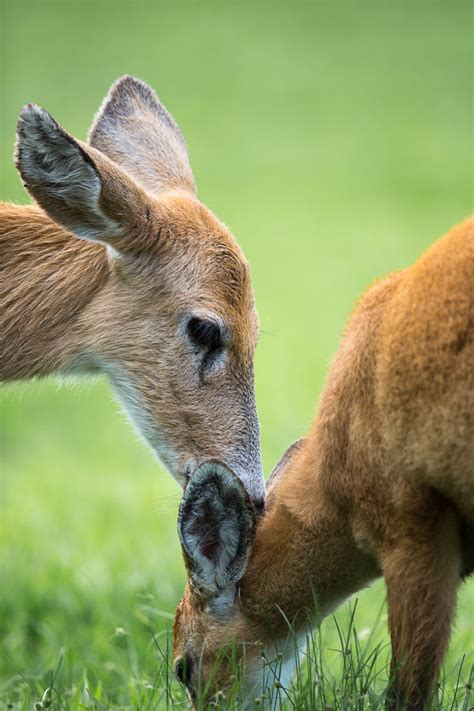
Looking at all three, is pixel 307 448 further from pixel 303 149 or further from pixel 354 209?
pixel 303 149

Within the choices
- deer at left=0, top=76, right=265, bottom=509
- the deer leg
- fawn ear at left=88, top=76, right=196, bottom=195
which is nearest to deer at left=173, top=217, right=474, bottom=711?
the deer leg

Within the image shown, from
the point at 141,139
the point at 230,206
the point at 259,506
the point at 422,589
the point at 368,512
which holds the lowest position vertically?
the point at 230,206

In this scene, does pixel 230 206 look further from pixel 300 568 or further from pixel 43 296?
pixel 300 568

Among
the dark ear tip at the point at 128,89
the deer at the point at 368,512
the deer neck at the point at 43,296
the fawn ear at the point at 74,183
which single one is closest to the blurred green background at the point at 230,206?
the deer neck at the point at 43,296

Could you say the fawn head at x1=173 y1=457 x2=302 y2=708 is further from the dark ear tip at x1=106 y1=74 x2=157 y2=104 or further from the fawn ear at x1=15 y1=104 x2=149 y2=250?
the dark ear tip at x1=106 y1=74 x2=157 y2=104

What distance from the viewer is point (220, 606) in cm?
492

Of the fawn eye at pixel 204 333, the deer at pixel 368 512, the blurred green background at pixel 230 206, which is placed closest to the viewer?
the deer at pixel 368 512

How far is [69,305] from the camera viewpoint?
19.7 ft

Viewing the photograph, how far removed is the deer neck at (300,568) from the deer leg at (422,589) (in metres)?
0.30

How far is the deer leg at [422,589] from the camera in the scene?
410cm

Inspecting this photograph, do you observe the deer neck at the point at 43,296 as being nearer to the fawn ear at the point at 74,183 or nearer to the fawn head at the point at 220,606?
the fawn ear at the point at 74,183

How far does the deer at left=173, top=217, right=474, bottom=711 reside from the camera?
404 centimetres

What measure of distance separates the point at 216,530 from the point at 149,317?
1.50 metres

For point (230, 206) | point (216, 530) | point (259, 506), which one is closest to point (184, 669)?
point (216, 530)
